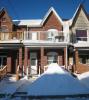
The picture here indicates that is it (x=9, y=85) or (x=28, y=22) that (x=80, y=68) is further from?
(x=28, y=22)

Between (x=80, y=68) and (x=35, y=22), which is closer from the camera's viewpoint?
(x=80, y=68)

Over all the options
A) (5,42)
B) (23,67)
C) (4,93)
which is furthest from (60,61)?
(4,93)

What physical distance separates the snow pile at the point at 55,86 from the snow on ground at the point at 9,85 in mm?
1639

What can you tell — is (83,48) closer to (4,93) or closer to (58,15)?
(58,15)

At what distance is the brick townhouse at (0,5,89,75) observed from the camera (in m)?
33.5

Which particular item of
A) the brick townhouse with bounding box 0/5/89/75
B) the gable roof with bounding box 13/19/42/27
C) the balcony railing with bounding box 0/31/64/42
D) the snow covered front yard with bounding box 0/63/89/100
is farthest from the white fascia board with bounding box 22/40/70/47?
the snow covered front yard with bounding box 0/63/89/100

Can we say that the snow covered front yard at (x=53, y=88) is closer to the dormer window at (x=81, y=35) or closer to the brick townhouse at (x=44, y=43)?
the brick townhouse at (x=44, y=43)

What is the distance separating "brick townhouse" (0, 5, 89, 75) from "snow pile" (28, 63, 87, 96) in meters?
7.29

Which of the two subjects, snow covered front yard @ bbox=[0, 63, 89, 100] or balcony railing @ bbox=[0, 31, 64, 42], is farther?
balcony railing @ bbox=[0, 31, 64, 42]

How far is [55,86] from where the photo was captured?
23.7 metres

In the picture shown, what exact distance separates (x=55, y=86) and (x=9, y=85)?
483 centimetres

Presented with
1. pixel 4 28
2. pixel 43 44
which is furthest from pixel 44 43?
pixel 4 28

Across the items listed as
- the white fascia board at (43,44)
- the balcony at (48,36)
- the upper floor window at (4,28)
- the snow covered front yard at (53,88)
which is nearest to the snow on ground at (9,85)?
the snow covered front yard at (53,88)

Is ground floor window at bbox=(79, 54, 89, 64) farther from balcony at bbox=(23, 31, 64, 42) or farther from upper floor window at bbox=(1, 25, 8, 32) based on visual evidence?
upper floor window at bbox=(1, 25, 8, 32)
